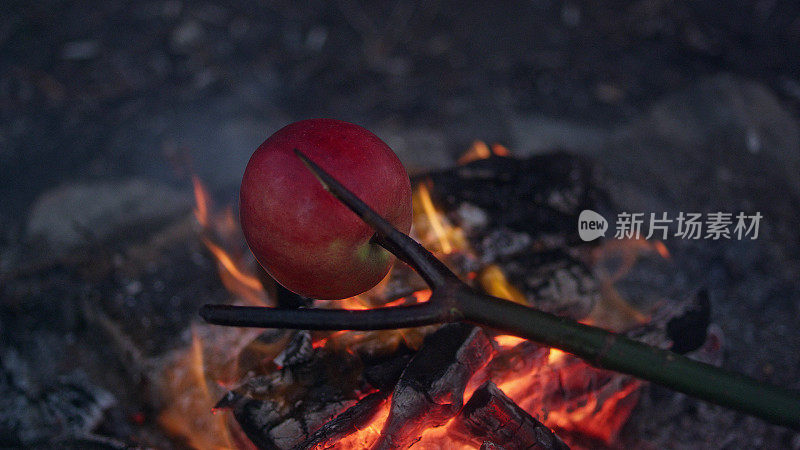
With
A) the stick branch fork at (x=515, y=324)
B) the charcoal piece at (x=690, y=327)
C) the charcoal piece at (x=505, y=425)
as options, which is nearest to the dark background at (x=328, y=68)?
the charcoal piece at (x=690, y=327)

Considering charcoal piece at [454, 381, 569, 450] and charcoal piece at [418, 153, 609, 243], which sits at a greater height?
charcoal piece at [418, 153, 609, 243]

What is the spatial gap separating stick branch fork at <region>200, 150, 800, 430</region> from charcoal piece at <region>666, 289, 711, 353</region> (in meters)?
1.03

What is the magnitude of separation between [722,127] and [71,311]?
544 centimetres

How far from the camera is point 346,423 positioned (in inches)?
72.7

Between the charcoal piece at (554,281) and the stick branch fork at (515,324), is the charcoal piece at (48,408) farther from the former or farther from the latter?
the charcoal piece at (554,281)

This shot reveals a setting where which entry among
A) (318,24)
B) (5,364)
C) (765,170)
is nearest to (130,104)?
(318,24)

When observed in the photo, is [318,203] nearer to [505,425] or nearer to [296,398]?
[296,398]

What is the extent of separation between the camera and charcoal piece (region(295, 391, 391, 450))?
1816 mm

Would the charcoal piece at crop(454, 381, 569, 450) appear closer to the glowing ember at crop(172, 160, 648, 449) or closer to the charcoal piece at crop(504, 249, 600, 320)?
the glowing ember at crop(172, 160, 648, 449)

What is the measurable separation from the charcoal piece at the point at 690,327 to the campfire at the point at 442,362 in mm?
82

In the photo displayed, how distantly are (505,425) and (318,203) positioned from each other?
1.14 m

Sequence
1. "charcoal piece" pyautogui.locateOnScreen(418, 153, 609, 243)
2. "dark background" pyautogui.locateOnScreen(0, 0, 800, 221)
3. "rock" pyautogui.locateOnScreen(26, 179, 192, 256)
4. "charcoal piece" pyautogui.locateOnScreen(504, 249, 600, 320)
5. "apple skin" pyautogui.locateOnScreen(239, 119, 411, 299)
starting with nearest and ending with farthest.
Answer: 1. "apple skin" pyautogui.locateOnScreen(239, 119, 411, 299)
2. "charcoal piece" pyautogui.locateOnScreen(504, 249, 600, 320)
3. "charcoal piece" pyautogui.locateOnScreen(418, 153, 609, 243)
4. "rock" pyautogui.locateOnScreen(26, 179, 192, 256)
5. "dark background" pyautogui.locateOnScreen(0, 0, 800, 221)

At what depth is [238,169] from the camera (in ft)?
14.2

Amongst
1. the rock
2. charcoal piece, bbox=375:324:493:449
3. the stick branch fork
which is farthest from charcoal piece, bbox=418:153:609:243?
the rock
